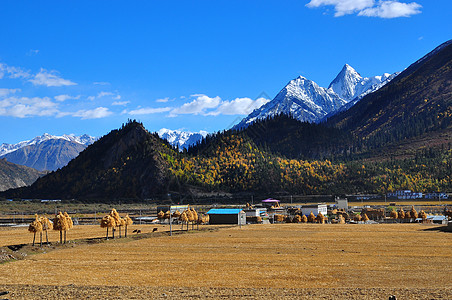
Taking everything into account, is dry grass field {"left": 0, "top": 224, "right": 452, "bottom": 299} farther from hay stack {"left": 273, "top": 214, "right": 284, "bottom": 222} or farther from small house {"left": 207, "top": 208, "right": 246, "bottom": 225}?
hay stack {"left": 273, "top": 214, "right": 284, "bottom": 222}

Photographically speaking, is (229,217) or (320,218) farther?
(320,218)

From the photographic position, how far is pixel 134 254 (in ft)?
164

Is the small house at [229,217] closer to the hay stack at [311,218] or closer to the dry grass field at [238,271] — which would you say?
the hay stack at [311,218]

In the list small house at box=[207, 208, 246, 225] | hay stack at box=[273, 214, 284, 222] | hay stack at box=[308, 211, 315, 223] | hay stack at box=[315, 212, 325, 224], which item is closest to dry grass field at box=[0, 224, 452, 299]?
small house at box=[207, 208, 246, 225]

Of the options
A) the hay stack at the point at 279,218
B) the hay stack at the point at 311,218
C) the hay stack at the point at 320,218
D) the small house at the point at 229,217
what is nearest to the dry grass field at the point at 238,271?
the small house at the point at 229,217

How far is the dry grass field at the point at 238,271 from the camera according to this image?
2972cm

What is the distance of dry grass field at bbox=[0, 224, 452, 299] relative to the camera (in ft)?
97.5

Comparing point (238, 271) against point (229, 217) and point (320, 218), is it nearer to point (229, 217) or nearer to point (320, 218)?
point (229, 217)

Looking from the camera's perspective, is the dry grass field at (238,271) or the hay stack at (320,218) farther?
the hay stack at (320,218)

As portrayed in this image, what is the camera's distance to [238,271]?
124 ft

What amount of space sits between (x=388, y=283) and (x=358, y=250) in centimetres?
1934

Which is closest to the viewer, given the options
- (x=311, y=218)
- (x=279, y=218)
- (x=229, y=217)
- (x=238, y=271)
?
(x=238, y=271)

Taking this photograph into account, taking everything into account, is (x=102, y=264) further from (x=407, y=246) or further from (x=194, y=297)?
(x=407, y=246)

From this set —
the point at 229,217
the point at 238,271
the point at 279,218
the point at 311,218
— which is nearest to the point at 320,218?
the point at 311,218
